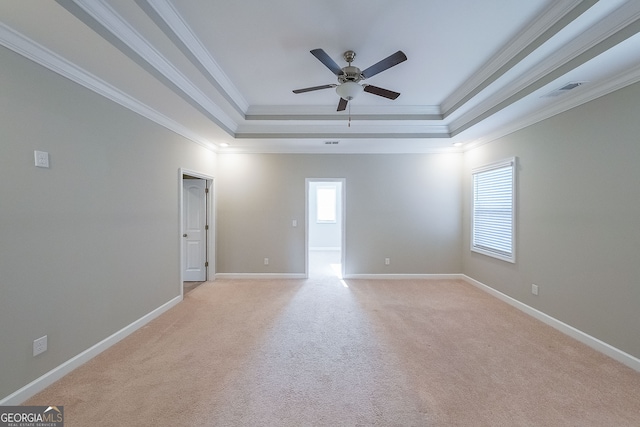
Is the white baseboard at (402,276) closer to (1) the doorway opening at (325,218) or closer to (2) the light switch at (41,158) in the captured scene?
(1) the doorway opening at (325,218)

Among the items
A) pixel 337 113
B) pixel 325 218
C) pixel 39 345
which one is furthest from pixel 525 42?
pixel 325 218

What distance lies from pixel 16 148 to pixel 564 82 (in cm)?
450

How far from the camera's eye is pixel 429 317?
10.5 ft

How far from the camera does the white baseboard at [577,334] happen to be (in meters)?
2.21

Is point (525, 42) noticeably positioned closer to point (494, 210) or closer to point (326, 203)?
point (494, 210)

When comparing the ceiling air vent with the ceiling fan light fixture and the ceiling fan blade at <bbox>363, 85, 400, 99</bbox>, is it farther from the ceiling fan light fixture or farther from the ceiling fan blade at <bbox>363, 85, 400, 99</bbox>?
the ceiling fan light fixture

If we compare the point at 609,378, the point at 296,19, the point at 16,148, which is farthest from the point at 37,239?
the point at 609,378

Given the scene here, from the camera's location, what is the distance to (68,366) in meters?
2.07

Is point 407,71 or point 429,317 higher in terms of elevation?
point 407,71

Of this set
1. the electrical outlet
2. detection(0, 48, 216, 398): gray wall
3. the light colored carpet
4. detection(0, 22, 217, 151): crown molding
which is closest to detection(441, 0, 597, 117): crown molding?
the light colored carpet

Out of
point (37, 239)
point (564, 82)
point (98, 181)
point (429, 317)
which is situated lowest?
point (429, 317)

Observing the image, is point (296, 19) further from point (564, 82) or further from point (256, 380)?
point (256, 380)

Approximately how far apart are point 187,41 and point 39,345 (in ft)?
8.88

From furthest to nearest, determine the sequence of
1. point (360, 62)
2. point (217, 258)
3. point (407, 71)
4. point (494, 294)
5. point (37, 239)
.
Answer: point (217, 258) → point (494, 294) → point (407, 71) → point (360, 62) → point (37, 239)
